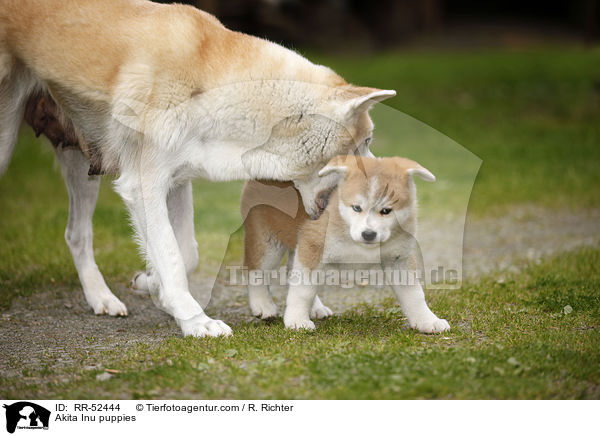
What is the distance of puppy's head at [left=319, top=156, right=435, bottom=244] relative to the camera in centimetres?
450

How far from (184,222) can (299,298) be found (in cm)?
108

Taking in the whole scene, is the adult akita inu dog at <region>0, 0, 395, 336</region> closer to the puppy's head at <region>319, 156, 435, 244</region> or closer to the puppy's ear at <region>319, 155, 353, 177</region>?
the puppy's ear at <region>319, 155, 353, 177</region>

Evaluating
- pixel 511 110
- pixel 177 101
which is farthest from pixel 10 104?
pixel 511 110

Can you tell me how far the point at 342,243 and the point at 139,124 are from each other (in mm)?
1455

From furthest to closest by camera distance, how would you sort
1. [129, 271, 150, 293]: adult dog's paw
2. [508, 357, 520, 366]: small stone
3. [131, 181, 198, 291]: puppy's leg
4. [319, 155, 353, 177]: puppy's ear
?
[129, 271, 150, 293]: adult dog's paw
[131, 181, 198, 291]: puppy's leg
[319, 155, 353, 177]: puppy's ear
[508, 357, 520, 366]: small stone

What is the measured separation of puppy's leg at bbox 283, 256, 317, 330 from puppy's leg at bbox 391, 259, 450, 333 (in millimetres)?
526

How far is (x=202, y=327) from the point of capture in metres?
4.88

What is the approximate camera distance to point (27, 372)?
4.42 meters

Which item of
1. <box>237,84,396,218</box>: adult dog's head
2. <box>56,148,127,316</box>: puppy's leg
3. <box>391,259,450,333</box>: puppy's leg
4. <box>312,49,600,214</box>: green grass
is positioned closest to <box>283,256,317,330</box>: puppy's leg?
<box>237,84,396,218</box>: adult dog's head

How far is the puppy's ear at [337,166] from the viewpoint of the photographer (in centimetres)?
468

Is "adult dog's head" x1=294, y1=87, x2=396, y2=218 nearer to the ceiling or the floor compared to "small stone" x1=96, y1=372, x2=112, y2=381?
nearer to the ceiling

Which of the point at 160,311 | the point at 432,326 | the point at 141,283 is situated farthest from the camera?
the point at 160,311
